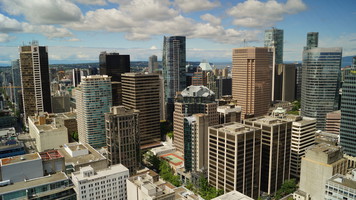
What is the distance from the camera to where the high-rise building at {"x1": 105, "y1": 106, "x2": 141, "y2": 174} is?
108m

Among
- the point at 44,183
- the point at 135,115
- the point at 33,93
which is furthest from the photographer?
the point at 33,93

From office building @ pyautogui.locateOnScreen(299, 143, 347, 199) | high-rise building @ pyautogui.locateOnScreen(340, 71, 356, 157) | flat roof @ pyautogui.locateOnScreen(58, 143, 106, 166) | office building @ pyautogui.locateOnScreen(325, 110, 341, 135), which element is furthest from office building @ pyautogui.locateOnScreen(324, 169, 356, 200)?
office building @ pyautogui.locateOnScreen(325, 110, 341, 135)

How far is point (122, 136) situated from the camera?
110 meters

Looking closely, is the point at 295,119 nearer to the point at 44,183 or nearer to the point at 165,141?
the point at 165,141

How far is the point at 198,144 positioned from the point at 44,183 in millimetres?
61879

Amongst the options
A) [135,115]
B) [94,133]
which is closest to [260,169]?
[135,115]

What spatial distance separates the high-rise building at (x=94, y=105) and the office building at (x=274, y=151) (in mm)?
80061

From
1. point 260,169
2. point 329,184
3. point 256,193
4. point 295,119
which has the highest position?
point 295,119

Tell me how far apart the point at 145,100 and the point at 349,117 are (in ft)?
326

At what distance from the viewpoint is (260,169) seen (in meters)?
99.8

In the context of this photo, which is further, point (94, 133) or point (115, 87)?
point (115, 87)

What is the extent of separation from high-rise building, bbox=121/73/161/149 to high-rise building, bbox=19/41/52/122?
222ft

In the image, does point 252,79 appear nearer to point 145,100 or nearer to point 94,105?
point 145,100

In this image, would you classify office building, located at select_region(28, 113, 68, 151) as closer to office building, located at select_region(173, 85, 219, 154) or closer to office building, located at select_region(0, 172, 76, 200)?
office building, located at select_region(173, 85, 219, 154)
